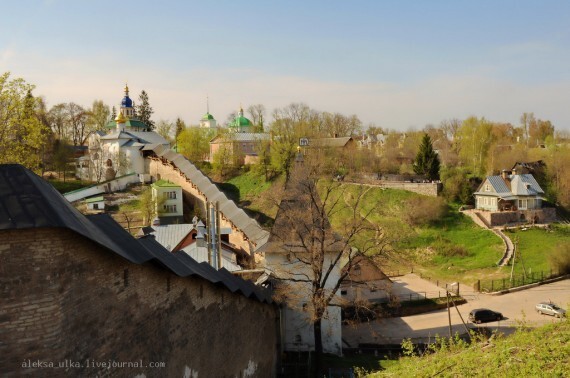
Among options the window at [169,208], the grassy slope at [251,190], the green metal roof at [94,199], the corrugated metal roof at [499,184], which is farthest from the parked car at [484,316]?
the green metal roof at [94,199]

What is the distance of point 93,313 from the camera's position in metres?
7.31

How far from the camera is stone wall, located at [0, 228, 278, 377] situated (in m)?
6.33

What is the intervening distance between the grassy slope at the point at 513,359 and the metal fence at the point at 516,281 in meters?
20.1

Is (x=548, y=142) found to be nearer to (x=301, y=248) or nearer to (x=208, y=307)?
(x=301, y=248)

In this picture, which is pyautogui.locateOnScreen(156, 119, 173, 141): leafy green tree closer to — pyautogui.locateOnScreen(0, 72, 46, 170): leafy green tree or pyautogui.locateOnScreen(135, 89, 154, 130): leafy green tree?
pyautogui.locateOnScreen(135, 89, 154, 130): leafy green tree

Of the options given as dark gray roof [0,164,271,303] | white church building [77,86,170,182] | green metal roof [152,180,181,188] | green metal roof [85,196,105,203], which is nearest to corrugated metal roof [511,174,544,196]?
green metal roof [152,180,181,188]

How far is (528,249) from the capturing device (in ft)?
118

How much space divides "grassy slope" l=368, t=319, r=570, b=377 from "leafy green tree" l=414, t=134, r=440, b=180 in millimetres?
37809

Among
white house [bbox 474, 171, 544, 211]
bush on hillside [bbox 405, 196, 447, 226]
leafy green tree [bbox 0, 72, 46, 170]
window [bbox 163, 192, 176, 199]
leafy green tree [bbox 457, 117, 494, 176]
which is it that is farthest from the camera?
leafy green tree [bbox 457, 117, 494, 176]

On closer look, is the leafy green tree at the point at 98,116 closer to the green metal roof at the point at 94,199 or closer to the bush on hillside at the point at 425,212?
the green metal roof at the point at 94,199

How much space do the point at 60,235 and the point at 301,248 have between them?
13609 millimetres

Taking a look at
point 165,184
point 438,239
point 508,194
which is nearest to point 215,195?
point 165,184

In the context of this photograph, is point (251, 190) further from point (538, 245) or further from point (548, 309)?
point (548, 309)

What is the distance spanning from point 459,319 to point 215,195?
82.5ft
